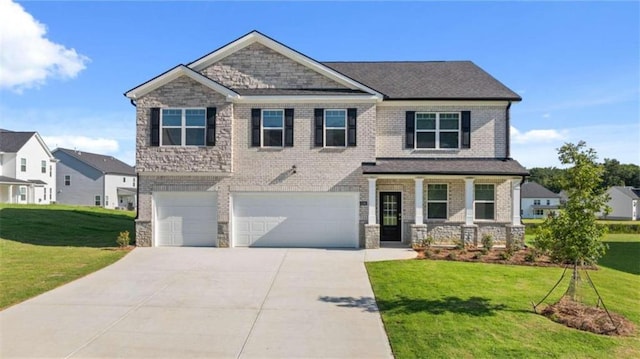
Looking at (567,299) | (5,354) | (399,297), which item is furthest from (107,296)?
(567,299)

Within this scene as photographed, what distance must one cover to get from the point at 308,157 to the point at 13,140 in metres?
39.6

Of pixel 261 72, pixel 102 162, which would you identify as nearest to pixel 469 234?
pixel 261 72

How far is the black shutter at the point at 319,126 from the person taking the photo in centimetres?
1673

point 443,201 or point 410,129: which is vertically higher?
point 410,129

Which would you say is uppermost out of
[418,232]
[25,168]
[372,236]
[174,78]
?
[174,78]

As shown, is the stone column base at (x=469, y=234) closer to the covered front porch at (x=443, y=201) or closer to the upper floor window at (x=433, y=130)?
the covered front porch at (x=443, y=201)

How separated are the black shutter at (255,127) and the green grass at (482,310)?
7267 millimetres

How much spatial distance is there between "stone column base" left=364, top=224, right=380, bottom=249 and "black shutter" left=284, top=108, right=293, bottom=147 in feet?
15.4

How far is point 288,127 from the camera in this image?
16.8 metres

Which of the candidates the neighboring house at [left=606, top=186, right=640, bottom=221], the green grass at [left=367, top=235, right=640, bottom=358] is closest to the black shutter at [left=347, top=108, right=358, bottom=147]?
the green grass at [left=367, top=235, right=640, bottom=358]

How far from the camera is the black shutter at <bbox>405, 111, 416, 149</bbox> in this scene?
56.8 feet

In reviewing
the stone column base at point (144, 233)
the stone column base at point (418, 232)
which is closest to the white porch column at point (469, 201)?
the stone column base at point (418, 232)

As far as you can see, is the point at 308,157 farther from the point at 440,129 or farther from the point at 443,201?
the point at 443,201

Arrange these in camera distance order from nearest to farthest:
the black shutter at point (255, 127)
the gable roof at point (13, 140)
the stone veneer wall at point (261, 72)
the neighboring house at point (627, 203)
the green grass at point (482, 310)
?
the green grass at point (482, 310) → the black shutter at point (255, 127) → the stone veneer wall at point (261, 72) → the gable roof at point (13, 140) → the neighboring house at point (627, 203)
